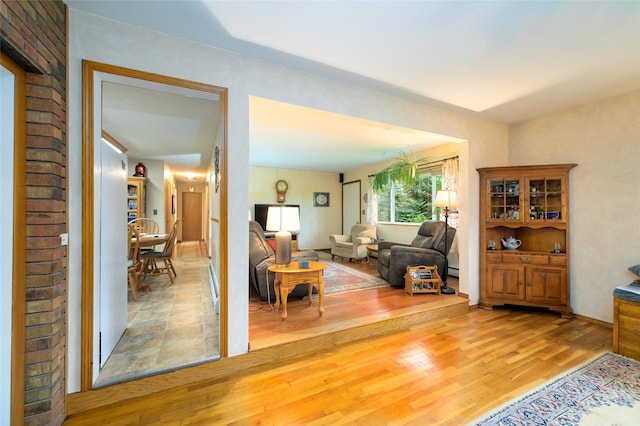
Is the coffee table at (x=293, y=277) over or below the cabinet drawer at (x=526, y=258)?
below

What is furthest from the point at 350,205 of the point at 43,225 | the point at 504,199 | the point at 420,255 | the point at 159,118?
the point at 43,225

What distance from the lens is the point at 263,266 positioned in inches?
129

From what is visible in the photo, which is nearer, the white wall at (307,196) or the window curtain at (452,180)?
the window curtain at (452,180)

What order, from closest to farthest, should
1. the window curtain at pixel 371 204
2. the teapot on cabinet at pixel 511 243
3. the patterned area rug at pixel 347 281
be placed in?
the teapot on cabinet at pixel 511 243
the patterned area rug at pixel 347 281
the window curtain at pixel 371 204

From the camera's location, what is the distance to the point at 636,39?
6.19 feet

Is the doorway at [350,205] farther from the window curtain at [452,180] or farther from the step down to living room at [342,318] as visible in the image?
the step down to living room at [342,318]

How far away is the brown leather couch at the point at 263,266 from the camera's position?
3.28 m

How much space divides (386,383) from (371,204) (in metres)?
5.13

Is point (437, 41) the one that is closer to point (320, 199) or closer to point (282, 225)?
point (282, 225)

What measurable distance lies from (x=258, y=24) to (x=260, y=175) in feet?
18.4

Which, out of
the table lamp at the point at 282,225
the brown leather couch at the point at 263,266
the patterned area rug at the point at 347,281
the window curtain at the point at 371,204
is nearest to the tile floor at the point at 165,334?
the brown leather couch at the point at 263,266

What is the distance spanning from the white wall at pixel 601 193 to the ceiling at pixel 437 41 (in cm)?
32

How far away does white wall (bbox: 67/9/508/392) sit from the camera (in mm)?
1613

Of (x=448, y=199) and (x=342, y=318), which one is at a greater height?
(x=448, y=199)
